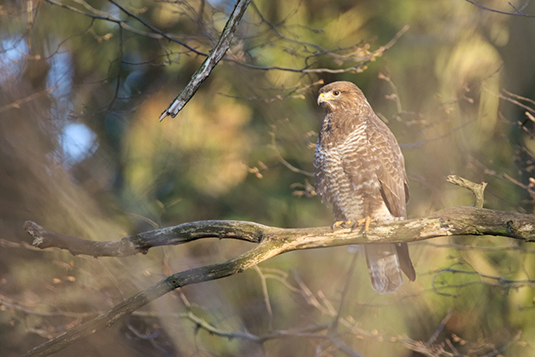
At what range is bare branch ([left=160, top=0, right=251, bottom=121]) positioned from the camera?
2.30m

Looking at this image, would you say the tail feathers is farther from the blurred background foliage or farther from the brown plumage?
the blurred background foliage

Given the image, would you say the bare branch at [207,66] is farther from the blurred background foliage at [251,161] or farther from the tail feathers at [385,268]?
the tail feathers at [385,268]

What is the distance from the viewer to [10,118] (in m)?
4.58

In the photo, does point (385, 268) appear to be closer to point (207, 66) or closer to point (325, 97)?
point (325, 97)

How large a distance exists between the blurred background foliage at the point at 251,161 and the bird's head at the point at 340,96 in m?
0.35

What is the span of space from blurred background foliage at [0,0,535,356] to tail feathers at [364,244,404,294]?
2.51 ft

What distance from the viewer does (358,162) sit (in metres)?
3.91

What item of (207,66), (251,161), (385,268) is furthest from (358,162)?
(251,161)

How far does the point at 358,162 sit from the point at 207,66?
1.79 metres

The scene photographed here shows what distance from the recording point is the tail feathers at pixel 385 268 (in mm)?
4387

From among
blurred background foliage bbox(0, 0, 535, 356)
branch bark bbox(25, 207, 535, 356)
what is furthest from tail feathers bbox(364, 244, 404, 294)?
branch bark bbox(25, 207, 535, 356)

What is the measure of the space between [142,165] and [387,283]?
167 inches

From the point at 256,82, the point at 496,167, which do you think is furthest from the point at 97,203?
the point at 496,167

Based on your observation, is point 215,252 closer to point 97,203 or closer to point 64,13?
point 97,203
